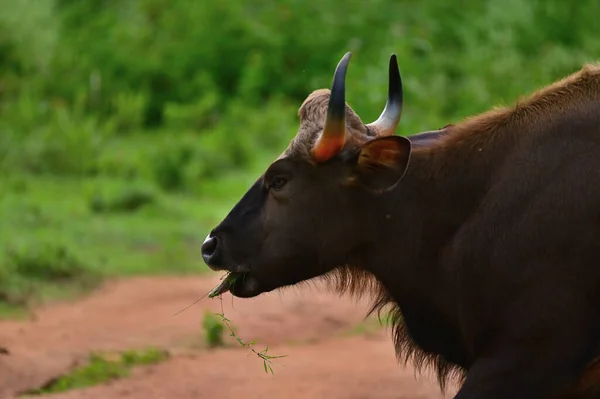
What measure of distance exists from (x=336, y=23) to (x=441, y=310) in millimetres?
14459

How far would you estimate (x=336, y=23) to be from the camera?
20.4 m

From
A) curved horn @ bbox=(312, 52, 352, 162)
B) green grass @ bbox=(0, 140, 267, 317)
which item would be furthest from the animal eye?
green grass @ bbox=(0, 140, 267, 317)

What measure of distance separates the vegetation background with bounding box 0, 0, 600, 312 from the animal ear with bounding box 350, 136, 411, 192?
5336mm

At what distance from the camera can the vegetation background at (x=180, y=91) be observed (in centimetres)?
1337

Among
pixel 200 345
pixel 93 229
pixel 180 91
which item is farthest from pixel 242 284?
pixel 180 91

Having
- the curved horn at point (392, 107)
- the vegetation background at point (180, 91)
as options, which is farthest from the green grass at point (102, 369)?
the curved horn at point (392, 107)

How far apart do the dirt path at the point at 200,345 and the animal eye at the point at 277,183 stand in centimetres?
209

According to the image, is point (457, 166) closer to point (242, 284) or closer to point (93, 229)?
point (242, 284)

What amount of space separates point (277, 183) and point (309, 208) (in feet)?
0.68

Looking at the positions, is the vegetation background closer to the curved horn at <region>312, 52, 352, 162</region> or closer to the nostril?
the nostril

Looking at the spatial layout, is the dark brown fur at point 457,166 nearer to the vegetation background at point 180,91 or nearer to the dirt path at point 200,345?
the dirt path at point 200,345

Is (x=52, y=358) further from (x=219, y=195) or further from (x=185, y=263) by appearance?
(x=219, y=195)

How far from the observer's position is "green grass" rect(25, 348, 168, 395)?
850 centimetres

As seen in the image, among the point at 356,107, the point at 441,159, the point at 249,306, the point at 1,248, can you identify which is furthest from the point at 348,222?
the point at 356,107
